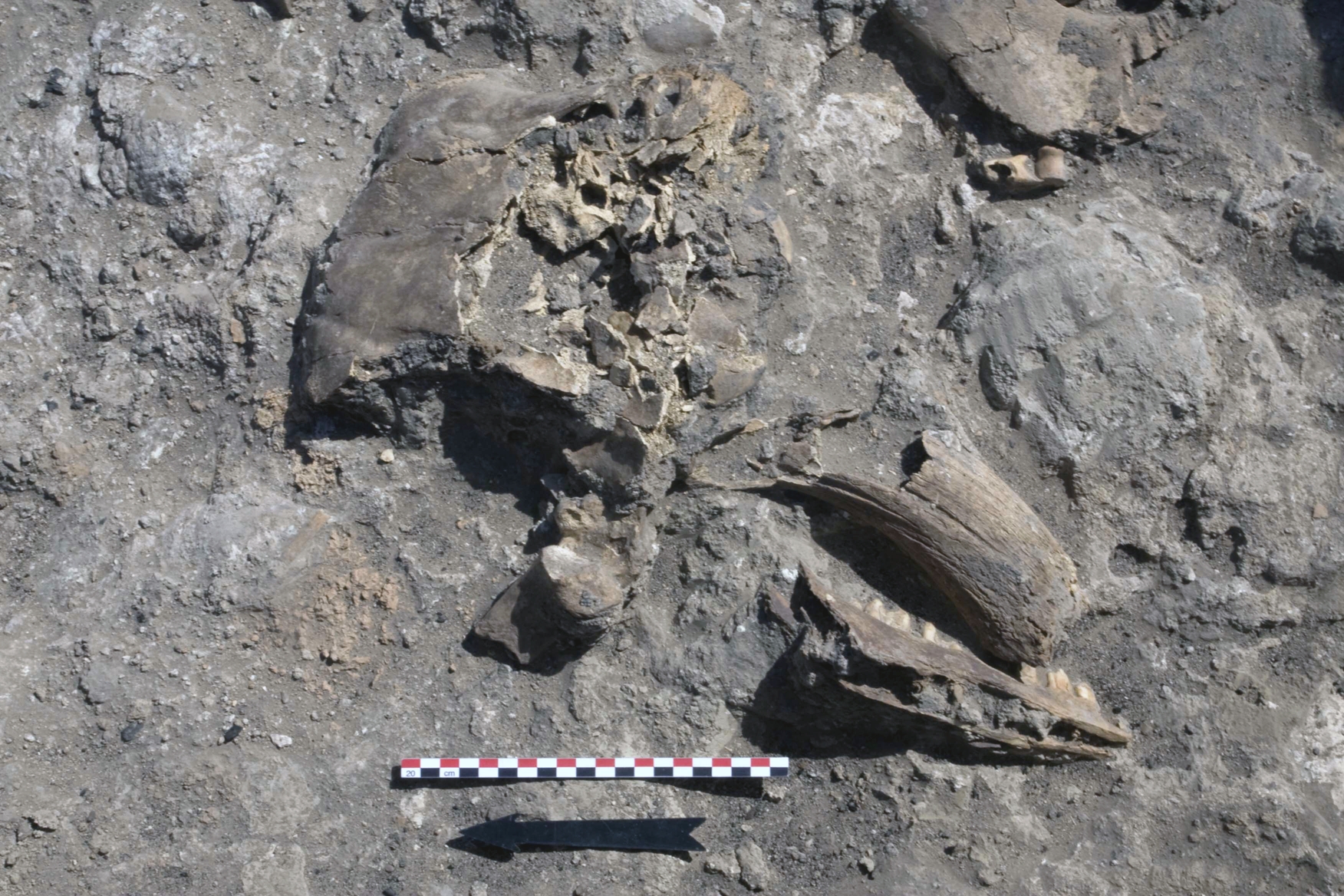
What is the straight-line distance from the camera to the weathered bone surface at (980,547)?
3.38m

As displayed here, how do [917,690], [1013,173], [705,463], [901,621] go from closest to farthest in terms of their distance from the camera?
[917,690] → [901,621] → [705,463] → [1013,173]

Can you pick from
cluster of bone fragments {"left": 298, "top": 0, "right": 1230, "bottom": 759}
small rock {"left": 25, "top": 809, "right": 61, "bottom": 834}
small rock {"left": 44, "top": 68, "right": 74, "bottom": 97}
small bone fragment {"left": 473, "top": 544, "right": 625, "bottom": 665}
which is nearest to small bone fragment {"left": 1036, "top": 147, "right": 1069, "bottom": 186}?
cluster of bone fragments {"left": 298, "top": 0, "right": 1230, "bottom": 759}

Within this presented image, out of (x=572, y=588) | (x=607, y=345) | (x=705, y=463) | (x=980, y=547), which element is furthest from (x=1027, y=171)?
(x=572, y=588)

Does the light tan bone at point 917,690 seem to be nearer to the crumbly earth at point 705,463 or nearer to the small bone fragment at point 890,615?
the small bone fragment at point 890,615

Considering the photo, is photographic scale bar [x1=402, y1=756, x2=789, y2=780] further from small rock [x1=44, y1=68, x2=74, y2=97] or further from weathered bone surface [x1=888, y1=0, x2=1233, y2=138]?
small rock [x1=44, y1=68, x2=74, y2=97]

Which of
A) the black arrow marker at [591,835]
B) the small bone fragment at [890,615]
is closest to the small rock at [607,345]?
the small bone fragment at [890,615]

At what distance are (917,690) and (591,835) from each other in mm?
1082

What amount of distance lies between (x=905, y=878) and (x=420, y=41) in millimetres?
3247

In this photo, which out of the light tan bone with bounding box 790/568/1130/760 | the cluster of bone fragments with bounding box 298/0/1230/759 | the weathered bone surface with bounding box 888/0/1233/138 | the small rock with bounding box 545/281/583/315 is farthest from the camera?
the weathered bone surface with bounding box 888/0/1233/138

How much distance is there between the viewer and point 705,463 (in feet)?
11.8

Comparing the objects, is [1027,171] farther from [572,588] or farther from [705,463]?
[572,588]

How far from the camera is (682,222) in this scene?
3523mm

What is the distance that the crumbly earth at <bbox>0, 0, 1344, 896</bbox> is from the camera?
134 inches

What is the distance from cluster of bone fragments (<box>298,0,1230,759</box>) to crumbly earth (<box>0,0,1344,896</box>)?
71 mm
